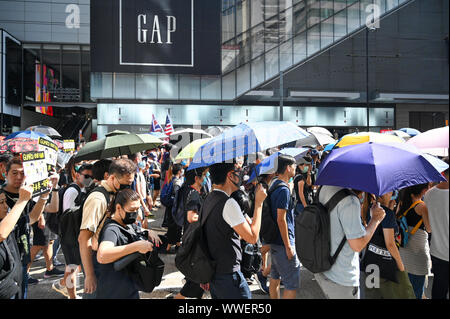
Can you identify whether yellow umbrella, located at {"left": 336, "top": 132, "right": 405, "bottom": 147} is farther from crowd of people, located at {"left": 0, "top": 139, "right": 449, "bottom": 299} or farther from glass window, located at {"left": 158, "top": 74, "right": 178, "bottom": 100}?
glass window, located at {"left": 158, "top": 74, "right": 178, "bottom": 100}

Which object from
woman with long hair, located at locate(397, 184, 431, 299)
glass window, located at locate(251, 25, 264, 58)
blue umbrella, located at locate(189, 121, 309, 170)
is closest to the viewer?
blue umbrella, located at locate(189, 121, 309, 170)

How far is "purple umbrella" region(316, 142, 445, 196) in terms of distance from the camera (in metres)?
2.94

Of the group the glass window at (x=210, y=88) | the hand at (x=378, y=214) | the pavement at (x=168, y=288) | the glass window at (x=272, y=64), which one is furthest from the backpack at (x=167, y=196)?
the glass window at (x=210, y=88)

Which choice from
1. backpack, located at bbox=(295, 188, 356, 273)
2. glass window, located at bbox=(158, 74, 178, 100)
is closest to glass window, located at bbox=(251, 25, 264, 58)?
glass window, located at bbox=(158, 74, 178, 100)

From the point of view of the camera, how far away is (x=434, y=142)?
3971 mm

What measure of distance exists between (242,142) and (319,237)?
46.9 inches

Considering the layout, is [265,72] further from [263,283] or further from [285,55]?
[263,283]

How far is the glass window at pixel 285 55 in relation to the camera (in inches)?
1093

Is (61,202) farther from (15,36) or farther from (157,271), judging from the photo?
(15,36)

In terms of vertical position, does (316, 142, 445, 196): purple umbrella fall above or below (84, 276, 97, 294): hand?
above

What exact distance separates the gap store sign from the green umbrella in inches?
878

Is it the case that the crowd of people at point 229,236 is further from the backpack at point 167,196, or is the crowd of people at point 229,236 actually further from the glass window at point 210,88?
the glass window at point 210,88

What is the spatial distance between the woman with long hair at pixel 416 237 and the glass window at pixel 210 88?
26.0 m
